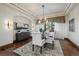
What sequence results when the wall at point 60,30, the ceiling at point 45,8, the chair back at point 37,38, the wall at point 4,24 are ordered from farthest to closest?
the wall at point 60,30 < the ceiling at point 45,8 < the wall at point 4,24 < the chair back at point 37,38

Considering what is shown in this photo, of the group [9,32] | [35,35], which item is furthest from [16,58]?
[9,32]

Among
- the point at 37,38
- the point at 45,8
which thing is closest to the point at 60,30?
the point at 45,8

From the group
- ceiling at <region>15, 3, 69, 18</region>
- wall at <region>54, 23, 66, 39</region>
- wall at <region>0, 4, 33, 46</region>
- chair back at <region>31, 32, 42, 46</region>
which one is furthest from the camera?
wall at <region>54, 23, 66, 39</region>

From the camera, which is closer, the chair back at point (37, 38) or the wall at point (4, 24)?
the chair back at point (37, 38)

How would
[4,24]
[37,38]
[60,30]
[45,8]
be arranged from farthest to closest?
[60,30]
[45,8]
[4,24]
[37,38]

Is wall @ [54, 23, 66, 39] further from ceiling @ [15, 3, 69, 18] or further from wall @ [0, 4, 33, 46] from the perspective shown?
wall @ [0, 4, 33, 46]

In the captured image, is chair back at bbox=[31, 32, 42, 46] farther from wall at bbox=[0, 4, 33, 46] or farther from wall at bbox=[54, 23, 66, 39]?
wall at bbox=[54, 23, 66, 39]

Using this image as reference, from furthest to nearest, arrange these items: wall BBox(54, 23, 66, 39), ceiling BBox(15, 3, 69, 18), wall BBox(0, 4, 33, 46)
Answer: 1. wall BBox(54, 23, 66, 39)
2. ceiling BBox(15, 3, 69, 18)
3. wall BBox(0, 4, 33, 46)

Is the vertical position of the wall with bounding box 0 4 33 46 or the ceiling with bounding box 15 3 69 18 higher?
the ceiling with bounding box 15 3 69 18

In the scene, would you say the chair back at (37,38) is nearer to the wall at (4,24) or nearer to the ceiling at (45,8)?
the wall at (4,24)

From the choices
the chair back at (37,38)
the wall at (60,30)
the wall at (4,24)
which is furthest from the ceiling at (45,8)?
the chair back at (37,38)

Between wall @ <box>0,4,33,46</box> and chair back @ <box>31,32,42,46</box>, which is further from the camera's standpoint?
wall @ <box>0,4,33,46</box>

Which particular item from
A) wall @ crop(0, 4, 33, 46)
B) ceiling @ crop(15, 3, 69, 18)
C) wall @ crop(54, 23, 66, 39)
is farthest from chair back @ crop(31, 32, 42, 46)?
wall @ crop(54, 23, 66, 39)

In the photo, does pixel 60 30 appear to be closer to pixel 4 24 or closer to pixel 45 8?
pixel 45 8
